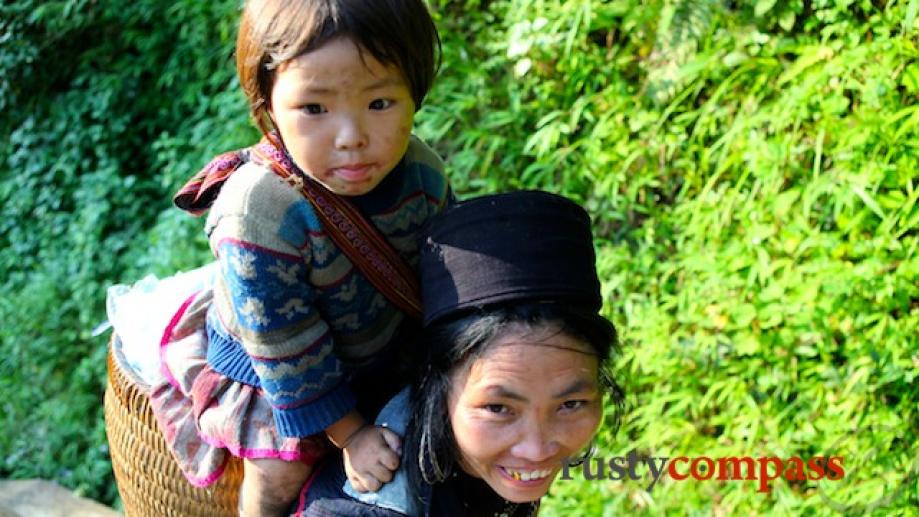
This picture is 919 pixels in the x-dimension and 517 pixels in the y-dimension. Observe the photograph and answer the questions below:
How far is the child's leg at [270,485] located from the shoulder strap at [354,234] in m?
0.44

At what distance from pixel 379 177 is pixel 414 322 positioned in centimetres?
40

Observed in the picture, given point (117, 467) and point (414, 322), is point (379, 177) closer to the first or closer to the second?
point (414, 322)

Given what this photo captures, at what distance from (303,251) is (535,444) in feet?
2.02

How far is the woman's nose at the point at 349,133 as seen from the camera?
2096mm

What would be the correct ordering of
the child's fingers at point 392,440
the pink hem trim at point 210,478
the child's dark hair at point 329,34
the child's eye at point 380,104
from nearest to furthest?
the child's dark hair at point 329,34 < the child's eye at point 380,104 < the child's fingers at point 392,440 < the pink hem trim at point 210,478

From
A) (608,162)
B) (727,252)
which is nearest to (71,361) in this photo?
(608,162)

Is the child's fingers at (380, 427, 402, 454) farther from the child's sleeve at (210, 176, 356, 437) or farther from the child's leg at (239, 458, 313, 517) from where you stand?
the child's leg at (239, 458, 313, 517)

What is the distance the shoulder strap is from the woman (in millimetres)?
116

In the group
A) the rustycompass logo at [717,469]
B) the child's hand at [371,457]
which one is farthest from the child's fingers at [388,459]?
the rustycompass logo at [717,469]

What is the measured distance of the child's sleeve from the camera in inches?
84.4

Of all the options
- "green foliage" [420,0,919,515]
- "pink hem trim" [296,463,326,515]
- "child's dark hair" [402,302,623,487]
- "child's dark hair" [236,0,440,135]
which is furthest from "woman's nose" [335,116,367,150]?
"green foliage" [420,0,919,515]

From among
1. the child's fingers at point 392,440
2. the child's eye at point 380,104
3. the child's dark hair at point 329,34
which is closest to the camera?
the child's dark hair at point 329,34

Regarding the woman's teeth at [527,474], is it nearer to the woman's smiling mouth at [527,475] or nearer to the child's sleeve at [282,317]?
the woman's smiling mouth at [527,475]

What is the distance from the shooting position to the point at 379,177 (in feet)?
7.27
